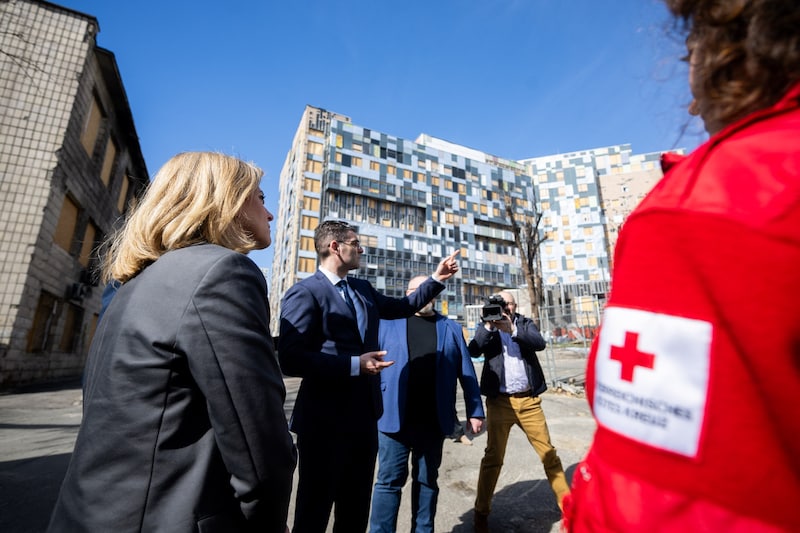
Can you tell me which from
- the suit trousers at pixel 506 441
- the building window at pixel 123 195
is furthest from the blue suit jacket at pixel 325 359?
the building window at pixel 123 195

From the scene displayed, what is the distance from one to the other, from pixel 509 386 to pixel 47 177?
1378 centimetres

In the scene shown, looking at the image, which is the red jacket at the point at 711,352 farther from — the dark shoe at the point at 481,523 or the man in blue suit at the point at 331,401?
the dark shoe at the point at 481,523

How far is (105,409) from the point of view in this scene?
3.80 ft

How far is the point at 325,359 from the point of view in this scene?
Result: 7.69 ft

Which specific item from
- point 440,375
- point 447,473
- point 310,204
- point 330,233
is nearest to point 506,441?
point 440,375

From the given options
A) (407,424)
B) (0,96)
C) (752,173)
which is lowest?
(407,424)

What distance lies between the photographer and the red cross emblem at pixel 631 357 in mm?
621

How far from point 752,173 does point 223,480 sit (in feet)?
A: 5.05

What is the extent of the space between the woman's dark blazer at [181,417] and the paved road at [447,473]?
2.72 m

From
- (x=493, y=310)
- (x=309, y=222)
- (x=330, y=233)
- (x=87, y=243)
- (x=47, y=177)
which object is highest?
(x=309, y=222)

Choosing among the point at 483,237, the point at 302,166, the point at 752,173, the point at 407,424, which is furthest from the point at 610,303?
the point at 483,237

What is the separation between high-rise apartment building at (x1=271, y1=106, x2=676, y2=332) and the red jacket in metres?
43.6

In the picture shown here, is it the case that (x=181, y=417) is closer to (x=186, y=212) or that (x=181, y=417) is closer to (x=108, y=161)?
(x=186, y=212)

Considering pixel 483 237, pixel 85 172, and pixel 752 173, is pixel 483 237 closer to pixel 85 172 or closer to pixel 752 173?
pixel 85 172
